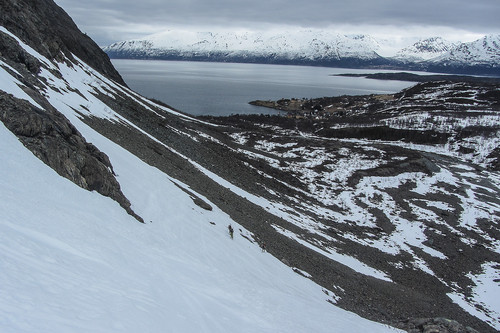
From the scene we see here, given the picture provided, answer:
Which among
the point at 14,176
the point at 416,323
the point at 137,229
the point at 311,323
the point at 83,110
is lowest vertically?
the point at 416,323

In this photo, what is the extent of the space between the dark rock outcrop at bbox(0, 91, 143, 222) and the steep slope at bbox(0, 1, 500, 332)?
1.61ft

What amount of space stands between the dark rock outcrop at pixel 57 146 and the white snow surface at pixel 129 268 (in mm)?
451

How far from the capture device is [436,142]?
77.6 meters

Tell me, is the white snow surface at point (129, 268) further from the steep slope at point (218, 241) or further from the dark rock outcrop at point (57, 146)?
the dark rock outcrop at point (57, 146)

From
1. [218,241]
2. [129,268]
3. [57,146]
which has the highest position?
[57,146]

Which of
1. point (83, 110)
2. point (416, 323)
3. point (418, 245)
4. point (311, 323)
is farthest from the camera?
point (418, 245)

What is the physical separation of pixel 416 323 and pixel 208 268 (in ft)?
30.7

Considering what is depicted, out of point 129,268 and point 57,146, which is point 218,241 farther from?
point 57,146

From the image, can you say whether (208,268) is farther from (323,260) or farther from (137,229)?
(323,260)

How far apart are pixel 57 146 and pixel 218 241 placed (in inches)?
296

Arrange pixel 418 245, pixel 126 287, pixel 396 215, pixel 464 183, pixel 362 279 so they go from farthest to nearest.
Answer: pixel 464 183
pixel 396 215
pixel 418 245
pixel 362 279
pixel 126 287

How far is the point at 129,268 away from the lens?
870 cm

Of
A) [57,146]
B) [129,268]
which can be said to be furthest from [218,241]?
[57,146]

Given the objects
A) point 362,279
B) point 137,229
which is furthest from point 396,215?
point 137,229
